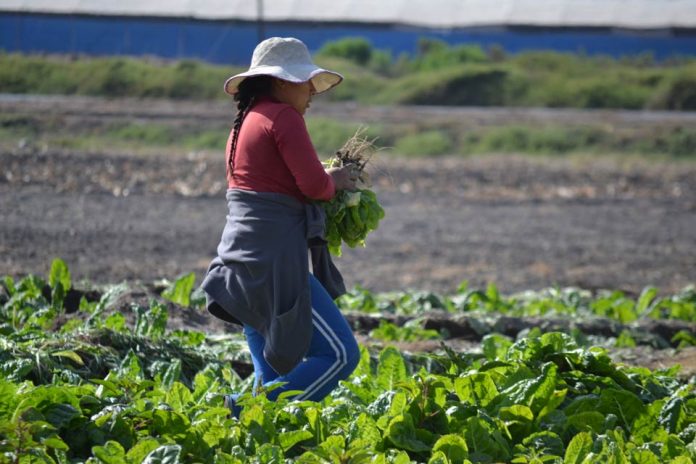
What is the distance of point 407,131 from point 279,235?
1706 centimetres

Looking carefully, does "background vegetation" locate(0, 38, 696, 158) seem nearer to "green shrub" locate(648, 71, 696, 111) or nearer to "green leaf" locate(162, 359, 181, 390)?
"green shrub" locate(648, 71, 696, 111)

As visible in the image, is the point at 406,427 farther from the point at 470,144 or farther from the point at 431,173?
the point at 470,144

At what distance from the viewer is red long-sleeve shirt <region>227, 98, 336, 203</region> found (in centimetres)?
450

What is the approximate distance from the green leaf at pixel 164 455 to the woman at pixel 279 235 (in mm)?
756

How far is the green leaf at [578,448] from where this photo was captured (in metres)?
4.15

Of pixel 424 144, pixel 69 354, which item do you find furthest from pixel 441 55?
pixel 69 354

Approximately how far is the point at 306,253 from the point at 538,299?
184 inches

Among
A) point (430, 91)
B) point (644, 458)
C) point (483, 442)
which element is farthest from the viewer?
point (430, 91)

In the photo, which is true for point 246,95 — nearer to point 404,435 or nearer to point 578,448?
point 404,435

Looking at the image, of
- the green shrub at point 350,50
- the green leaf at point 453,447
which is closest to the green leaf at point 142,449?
the green leaf at point 453,447

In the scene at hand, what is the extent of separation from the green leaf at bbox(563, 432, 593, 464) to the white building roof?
104 ft

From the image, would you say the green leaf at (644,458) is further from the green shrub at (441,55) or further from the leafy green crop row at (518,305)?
the green shrub at (441,55)

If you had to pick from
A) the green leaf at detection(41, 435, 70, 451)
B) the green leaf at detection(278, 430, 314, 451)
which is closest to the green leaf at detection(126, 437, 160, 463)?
the green leaf at detection(41, 435, 70, 451)

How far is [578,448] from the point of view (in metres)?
4.17
